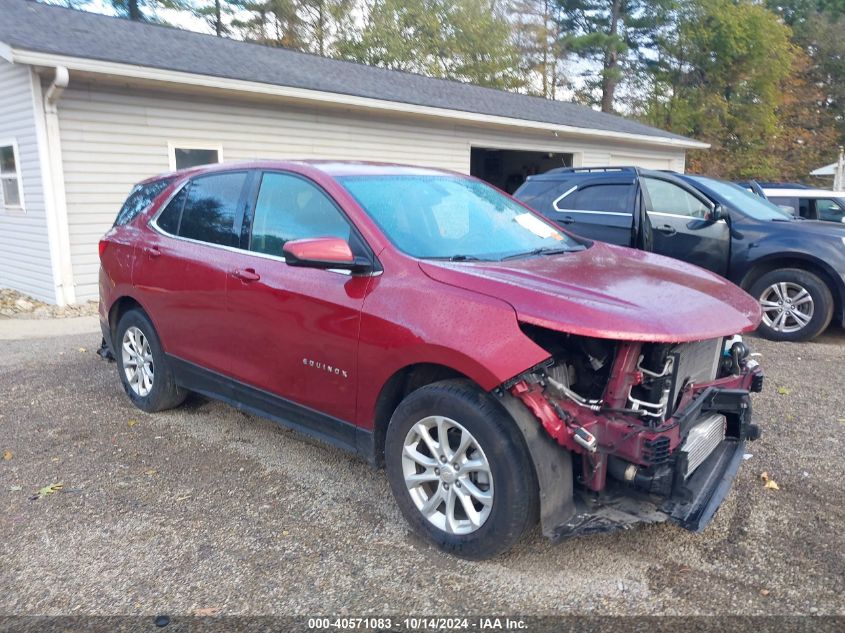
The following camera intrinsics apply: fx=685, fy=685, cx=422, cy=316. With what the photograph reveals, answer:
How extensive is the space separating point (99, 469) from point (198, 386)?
76 cm

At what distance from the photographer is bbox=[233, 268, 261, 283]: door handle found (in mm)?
3854

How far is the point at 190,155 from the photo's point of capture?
10.4 meters

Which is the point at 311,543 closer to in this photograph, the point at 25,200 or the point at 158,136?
the point at 158,136

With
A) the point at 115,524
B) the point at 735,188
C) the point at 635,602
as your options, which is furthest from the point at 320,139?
the point at 635,602

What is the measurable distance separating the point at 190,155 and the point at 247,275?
23.9 feet

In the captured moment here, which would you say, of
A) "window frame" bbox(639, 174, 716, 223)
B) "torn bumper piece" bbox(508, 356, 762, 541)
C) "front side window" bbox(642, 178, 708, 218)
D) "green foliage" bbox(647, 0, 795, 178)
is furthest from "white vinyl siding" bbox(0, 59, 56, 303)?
"green foliage" bbox(647, 0, 795, 178)

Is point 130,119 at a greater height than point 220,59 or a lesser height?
lesser

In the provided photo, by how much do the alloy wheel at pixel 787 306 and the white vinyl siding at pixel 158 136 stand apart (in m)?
7.49

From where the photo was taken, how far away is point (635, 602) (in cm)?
276

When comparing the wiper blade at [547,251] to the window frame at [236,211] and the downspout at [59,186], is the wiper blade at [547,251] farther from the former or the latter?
the downspout at [59,186]

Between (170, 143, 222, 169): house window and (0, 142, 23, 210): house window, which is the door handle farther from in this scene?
(0, 142, 23, 210): house window

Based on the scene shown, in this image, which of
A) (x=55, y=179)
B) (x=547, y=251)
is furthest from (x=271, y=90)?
(x=547, y=251)

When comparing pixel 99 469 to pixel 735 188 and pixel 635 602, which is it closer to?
pixel 635 602

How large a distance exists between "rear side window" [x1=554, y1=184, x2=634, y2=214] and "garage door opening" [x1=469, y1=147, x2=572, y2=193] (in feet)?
33.3
